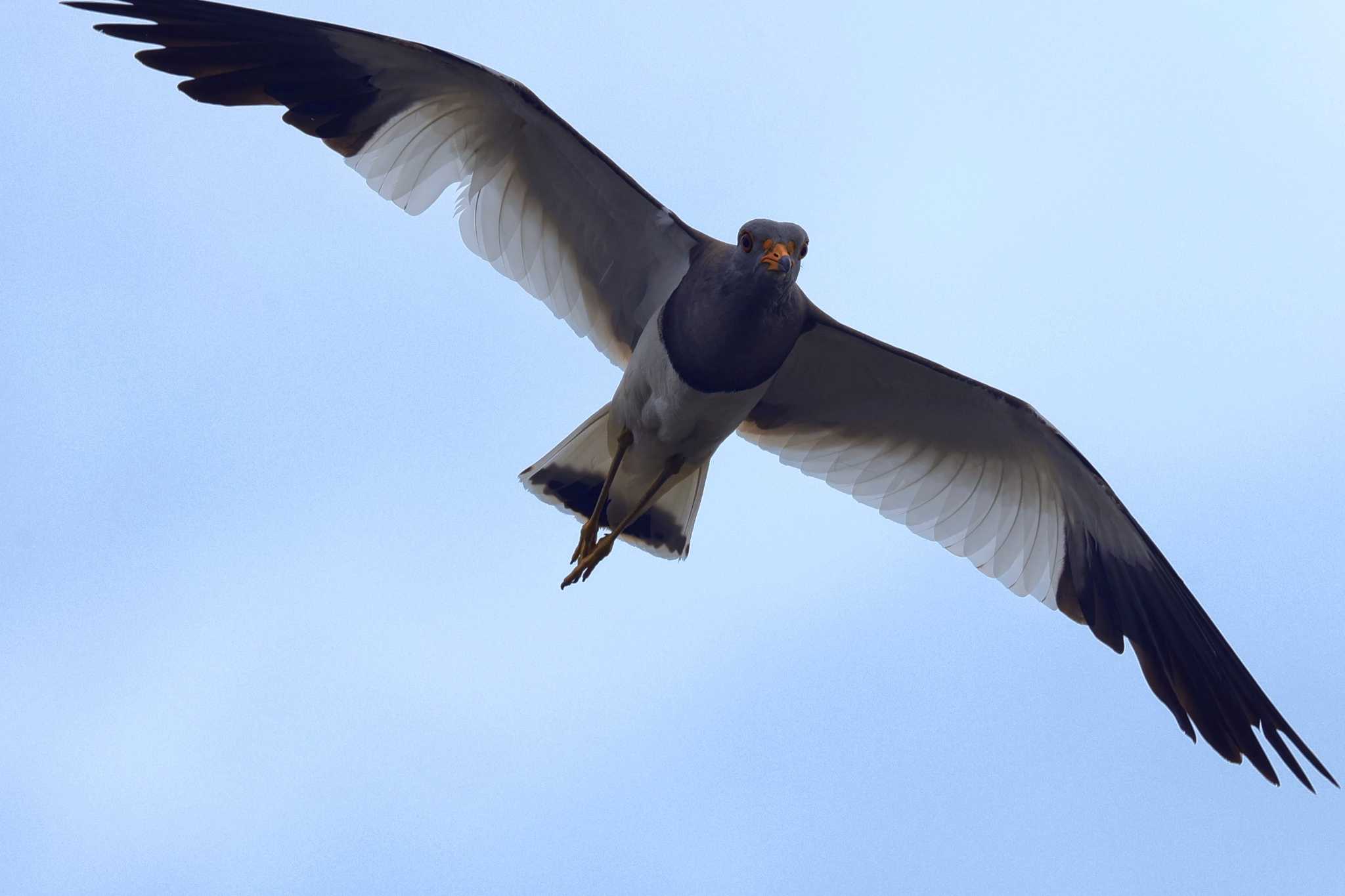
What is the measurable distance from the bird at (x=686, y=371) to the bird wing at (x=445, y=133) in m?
0.01

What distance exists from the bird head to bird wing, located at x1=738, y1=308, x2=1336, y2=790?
3.85 feet

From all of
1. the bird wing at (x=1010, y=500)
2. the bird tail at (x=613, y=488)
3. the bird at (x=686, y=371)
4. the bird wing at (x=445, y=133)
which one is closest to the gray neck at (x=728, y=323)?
the bird at (x=686, y=371)

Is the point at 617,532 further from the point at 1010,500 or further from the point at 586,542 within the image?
the point at 1010,500

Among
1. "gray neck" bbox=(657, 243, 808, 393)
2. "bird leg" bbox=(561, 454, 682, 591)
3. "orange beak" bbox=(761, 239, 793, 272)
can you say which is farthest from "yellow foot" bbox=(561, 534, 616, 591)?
"orange beak" bbox=(761, 239, 793, 272)

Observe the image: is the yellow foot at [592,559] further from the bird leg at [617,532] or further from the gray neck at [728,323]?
the gray neck at [728,323]

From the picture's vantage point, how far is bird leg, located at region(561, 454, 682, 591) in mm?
11039

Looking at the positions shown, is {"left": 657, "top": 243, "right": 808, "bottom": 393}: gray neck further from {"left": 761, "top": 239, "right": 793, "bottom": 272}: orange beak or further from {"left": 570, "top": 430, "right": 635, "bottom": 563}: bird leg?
{"left": 570, "top": 430, "right": 635, "bottom": 563}: bird leg

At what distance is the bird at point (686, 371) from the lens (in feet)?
34.0

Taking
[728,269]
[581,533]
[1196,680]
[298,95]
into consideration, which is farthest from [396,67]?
[1196,680]

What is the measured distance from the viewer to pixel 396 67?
10.5m

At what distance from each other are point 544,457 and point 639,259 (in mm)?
1423

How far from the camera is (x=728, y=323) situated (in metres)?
10.1

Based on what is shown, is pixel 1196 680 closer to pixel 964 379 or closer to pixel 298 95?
pixel 964 379

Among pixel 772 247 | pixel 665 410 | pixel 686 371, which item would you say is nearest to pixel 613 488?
pixel 665 410
